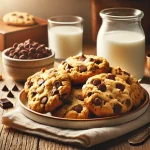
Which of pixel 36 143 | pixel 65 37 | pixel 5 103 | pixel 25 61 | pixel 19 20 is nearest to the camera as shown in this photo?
pixel 36 143

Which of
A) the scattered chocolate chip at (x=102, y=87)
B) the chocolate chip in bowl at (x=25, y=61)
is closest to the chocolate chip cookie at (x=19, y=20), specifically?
the chocolate chip in bowl at (x=25, y=61)

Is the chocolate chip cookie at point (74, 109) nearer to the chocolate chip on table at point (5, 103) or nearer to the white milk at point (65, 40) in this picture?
the chocolate chip on table at point (5, 103)

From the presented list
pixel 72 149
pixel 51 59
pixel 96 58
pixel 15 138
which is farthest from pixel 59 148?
pixel 51 59

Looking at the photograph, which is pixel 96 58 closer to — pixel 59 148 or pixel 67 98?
pixel 67 98

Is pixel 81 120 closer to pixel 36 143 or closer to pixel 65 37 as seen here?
pixel 36 143

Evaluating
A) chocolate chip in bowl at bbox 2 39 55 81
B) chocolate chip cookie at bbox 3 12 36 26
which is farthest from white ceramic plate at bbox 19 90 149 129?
chocolate chip cookie at bbox 3 12 36 26

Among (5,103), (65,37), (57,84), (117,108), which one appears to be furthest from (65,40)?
(117,108)

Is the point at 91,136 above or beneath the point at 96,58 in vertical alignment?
beneath
